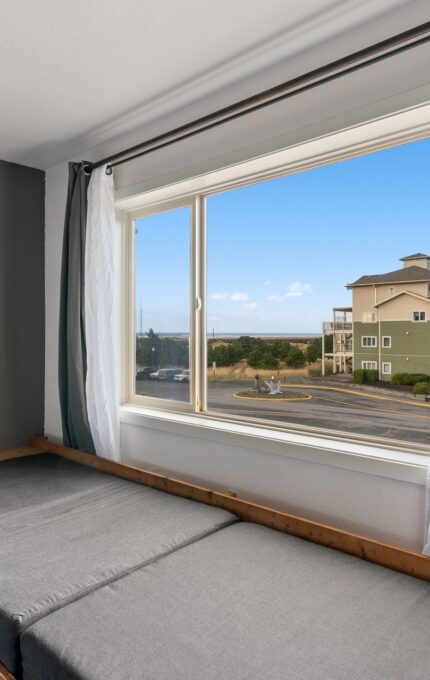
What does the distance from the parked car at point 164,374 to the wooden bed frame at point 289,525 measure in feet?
1.89

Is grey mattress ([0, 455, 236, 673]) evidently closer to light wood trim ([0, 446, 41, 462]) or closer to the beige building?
light wood trim ([0, 446, 41, 462])

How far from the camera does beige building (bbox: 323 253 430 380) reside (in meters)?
1.91

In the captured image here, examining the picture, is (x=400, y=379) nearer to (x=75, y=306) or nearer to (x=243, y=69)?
(x=243, y=69)

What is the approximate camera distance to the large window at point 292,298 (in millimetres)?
1959

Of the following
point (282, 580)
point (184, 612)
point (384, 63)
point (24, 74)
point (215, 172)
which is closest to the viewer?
point (184, 612)

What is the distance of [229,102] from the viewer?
7.04 feet

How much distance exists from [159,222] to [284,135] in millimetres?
1140

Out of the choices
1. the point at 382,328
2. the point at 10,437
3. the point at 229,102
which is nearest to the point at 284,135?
the point at 229,102

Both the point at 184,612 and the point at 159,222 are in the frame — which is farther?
the point at 159,222

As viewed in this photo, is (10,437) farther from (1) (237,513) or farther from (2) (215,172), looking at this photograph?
(2) (215,172)

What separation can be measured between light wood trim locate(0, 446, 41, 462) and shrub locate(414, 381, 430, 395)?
2197mm

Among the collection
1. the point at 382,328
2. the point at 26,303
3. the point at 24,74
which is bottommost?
the point at 382,328

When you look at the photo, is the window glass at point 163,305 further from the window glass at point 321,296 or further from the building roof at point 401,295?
the building roof at point 401,295

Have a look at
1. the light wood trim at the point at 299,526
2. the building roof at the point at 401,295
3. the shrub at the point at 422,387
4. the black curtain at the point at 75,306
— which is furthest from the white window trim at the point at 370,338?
the black curtain at the point at 75,306
